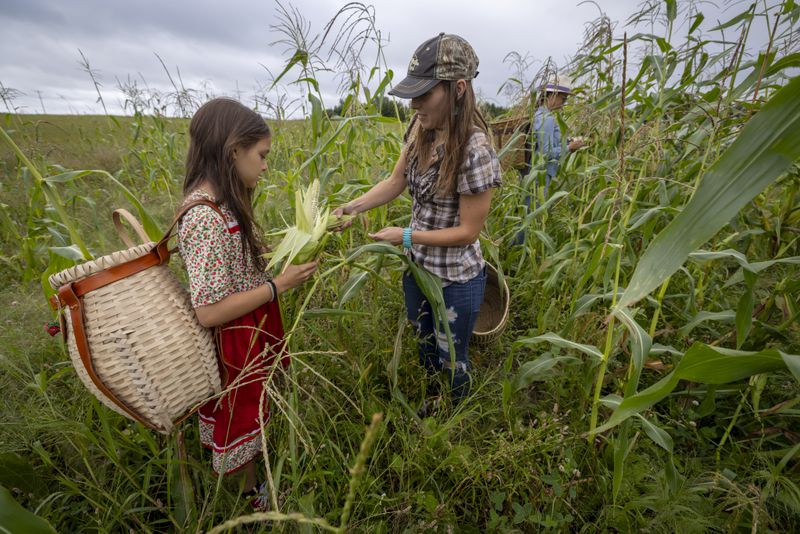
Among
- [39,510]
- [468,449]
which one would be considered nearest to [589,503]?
[468,449]

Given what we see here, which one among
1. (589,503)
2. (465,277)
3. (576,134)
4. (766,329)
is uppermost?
(576,134)

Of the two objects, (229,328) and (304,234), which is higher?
(304,234)

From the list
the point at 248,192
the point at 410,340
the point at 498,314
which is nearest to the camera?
the point at 248,192

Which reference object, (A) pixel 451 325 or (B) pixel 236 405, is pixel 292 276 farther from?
(A) pixel 451 325

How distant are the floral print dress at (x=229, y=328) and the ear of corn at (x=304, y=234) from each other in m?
0.17

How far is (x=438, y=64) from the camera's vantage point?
4.56 feet

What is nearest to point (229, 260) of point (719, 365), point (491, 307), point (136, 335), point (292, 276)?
point (292, 276)

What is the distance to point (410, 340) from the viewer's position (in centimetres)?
205

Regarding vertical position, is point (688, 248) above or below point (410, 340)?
above

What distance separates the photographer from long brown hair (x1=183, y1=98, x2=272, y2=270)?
4.13ft

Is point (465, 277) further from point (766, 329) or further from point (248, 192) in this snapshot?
point (766, 329)

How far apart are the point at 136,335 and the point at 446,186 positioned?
1222 mm

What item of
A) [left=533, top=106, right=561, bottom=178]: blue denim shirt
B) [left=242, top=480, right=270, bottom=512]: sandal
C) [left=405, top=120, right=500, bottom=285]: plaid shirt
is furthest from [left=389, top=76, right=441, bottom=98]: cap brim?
[left=242, top=480, right=270, bottom=512]: sandal

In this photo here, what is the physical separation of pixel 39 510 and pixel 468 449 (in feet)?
5.23
